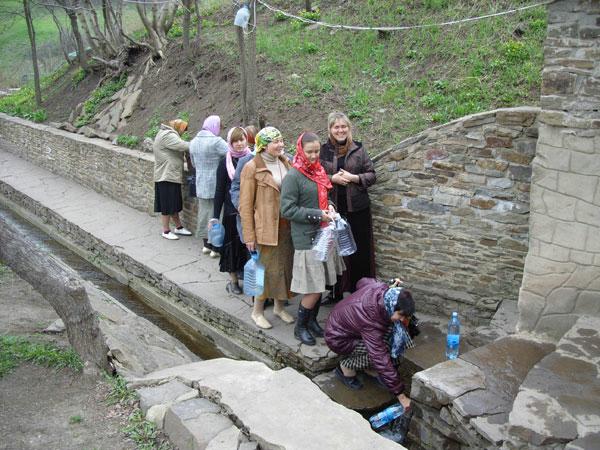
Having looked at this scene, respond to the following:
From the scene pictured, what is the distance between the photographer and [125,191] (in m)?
9.98

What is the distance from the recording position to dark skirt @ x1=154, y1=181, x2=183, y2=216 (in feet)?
26.4

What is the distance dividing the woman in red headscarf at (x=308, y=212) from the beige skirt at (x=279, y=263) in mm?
285

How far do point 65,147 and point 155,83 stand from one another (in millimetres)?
2170

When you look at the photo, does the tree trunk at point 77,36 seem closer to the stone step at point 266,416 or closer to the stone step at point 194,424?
the stone step at point 266,416

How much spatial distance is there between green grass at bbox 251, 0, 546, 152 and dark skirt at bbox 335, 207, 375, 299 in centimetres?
162

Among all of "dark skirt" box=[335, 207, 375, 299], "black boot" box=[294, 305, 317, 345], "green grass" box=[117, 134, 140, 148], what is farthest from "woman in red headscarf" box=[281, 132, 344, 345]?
"green grass" box=[117, 134, 140, 148]

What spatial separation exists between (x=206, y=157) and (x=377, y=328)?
3336mm

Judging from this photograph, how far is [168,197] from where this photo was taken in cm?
808

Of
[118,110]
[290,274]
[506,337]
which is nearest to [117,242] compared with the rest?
[290,274]

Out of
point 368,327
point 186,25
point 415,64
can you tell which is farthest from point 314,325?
point 186,25

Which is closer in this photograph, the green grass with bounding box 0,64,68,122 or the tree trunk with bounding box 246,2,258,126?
the tree trunk with bounding box 246,2,258,126

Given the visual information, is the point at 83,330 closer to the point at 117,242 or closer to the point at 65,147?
the point at 117,242

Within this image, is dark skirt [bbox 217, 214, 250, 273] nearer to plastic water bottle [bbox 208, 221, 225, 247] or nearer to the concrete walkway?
plastic water bottle [bbox 208, 221, 225, 247]

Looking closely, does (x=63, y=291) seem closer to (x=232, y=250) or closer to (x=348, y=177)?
(x=232, y=250)
